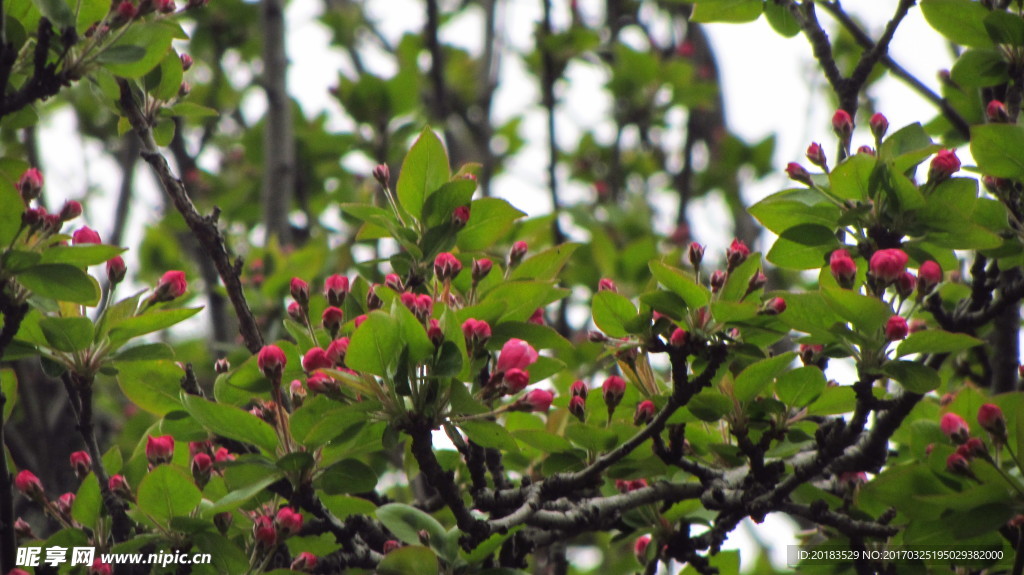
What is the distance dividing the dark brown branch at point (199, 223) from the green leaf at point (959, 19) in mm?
1758

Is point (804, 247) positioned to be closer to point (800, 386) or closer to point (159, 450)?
point (800, 386)

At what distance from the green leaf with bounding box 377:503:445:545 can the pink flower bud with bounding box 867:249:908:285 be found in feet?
3.24

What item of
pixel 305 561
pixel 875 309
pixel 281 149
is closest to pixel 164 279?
pixel 305 561

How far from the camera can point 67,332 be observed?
2.10 meters

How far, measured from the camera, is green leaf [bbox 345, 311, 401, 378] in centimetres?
180

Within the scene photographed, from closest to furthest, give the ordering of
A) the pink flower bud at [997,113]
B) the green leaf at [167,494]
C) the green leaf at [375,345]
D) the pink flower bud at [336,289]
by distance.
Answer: the green leaf at [375,345] < the green leaf at [167,494] < the pink flower bud at [336,289] < the pink flower bud at [997,113]

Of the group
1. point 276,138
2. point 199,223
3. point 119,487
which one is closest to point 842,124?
point 199,223

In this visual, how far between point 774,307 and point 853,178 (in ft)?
1.11

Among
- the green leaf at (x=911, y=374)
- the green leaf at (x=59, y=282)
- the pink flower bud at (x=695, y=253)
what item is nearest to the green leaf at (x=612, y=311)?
the pink flower bud at (x=695, y=253)

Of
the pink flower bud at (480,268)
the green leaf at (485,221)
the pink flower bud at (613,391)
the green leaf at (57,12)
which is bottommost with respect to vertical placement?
the pink flower bud at (613,391)

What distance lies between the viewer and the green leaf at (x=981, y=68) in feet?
8.50

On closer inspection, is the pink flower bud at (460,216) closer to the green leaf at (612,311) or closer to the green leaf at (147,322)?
Answer: the green leaf at (612,311)

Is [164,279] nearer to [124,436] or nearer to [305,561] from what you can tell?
[305,561]

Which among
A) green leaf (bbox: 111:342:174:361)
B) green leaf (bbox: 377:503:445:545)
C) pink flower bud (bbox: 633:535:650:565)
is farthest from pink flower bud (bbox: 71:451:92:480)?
pink flower bud (bbox: 633:535:650:565)
